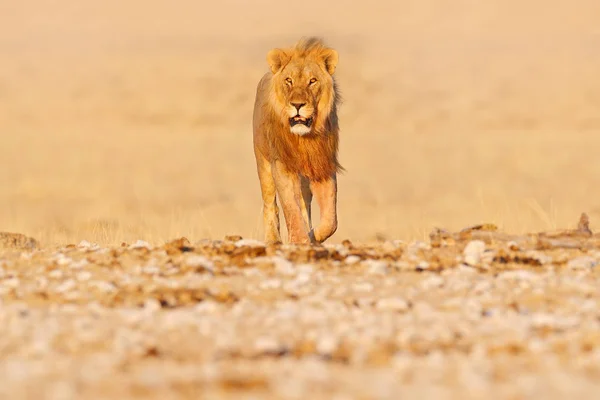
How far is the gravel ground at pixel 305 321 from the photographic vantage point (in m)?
5.20

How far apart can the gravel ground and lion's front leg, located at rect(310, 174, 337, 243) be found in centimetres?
246

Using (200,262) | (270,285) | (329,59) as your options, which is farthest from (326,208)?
(270,285)

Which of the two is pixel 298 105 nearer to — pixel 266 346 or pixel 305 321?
pixel 305 321

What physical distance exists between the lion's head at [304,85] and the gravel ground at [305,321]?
2.49 m

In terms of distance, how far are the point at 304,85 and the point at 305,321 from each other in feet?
19.6

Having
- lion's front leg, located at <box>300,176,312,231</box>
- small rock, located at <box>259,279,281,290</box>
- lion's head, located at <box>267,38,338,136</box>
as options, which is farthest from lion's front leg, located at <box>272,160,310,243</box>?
small rock, located at <box>259,279,281,290</box>

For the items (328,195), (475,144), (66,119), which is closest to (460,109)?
(475,144)

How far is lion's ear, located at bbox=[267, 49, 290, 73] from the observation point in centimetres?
1252

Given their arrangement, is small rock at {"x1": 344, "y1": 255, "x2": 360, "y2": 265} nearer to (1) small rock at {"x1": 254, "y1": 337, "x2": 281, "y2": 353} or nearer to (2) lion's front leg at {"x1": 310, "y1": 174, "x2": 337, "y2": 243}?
(1) small rock at {"x1": 254, "y1": 337, "x2": 281, "y2": 353}

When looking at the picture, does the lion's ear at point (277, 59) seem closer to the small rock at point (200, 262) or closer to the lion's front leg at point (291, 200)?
the lion's front leg at point (291, 200)

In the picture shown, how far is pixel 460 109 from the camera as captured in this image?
46.3 metres

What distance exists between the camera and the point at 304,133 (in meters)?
12.1

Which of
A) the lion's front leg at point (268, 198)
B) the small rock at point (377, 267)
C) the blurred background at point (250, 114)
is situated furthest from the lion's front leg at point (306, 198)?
the small rock at point (377, 267)

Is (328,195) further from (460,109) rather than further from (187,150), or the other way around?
(460,109)
